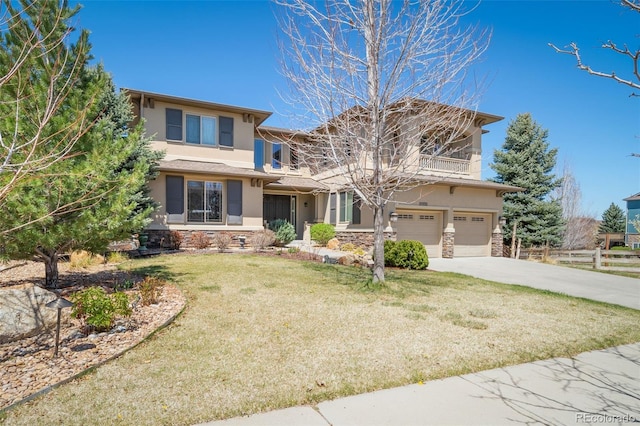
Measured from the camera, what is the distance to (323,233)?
17.5 metres

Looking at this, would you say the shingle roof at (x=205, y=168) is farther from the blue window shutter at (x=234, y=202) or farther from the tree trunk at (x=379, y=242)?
the tree trunk at (x=379, y=242)

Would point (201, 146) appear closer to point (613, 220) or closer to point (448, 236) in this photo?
point (448, 236)

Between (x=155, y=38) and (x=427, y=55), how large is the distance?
792 cm

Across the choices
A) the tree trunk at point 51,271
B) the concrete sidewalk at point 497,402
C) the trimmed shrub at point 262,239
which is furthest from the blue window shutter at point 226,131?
the concrete sidewalk at point 497,402

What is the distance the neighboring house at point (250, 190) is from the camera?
14812mm

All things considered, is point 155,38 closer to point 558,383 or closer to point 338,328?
point 338,328

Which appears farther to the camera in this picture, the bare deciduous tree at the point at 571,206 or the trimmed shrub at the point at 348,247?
the bare deciduous tree at the point at 571,206

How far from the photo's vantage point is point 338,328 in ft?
17.2

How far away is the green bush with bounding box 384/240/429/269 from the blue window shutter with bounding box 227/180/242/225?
742 centimetres

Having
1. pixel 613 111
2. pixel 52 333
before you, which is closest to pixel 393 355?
pixel 52 333

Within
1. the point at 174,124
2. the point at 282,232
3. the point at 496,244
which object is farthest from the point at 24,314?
the point at 496,244

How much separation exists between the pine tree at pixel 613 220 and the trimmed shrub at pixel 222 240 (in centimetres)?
3600

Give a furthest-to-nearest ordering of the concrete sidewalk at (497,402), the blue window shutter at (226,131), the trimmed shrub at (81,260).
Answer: the blue window shutter at (226,131) < the trimmed shrub at (81,260) < the concrete sidewalk at (497,402)

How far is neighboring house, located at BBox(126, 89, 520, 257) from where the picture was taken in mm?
14812
